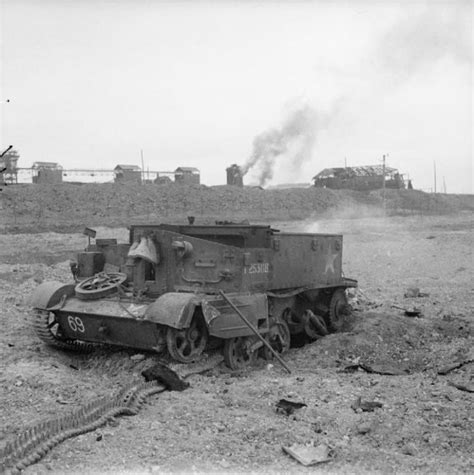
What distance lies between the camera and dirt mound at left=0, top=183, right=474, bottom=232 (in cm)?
3375

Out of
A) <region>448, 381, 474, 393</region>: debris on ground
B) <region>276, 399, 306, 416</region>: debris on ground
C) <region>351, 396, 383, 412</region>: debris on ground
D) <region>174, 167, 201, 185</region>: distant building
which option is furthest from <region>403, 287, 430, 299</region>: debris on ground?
<region>174, 167, 201, 185</region>: distant building

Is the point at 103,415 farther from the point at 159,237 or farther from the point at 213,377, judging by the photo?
the point at 159,237

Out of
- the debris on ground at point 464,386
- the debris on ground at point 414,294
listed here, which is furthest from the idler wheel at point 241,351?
the debris on ground at point 414,294

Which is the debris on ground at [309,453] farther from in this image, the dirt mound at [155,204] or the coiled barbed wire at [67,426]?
the dirt mound at [155,204]

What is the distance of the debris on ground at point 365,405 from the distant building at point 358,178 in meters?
52.3

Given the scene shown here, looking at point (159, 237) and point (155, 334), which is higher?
point (159, 237)

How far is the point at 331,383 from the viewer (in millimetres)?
7340

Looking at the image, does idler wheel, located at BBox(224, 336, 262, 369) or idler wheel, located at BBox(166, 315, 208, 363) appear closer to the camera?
idler wheel, located at BBox(166, 315, 208, 363)

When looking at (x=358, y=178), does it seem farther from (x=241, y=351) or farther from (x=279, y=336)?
(x=241, y=351)

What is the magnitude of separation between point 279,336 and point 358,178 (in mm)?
49834

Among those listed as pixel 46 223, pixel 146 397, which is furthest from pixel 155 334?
pixel 46 223

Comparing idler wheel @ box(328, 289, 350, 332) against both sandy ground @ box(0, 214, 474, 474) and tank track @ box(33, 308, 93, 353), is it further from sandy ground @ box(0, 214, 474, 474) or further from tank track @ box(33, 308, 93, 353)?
tank track @ box(33, 308, 93, 353)

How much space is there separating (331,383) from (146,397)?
6.88 ft

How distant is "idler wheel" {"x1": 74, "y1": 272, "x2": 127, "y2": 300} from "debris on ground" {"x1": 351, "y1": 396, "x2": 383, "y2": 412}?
398 cm
